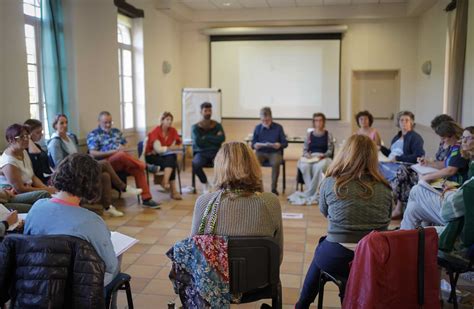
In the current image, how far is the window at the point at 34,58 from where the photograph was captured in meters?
5.54

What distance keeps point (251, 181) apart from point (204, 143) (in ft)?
13.9

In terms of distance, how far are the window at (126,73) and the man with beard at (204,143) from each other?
1.99m

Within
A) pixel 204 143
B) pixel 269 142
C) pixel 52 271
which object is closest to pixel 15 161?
pixel 52 271

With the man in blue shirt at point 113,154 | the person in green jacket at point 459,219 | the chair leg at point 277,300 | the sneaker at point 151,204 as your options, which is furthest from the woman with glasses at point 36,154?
the person in green jacket at point 459,219

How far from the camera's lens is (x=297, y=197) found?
20.0 ft

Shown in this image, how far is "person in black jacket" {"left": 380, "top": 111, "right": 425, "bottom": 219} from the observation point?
16.8 feet

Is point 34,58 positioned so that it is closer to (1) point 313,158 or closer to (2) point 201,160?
(2) point 201,160

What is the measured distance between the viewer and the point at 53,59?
5.83 m

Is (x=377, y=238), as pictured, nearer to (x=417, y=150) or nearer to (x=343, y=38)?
(x=417, y=150)

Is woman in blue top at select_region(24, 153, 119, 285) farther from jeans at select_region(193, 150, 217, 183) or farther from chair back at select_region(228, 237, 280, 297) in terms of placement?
jeans at select_region(193, 150, 217, 183)

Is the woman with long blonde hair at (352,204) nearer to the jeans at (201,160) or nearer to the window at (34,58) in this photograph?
the jeans at (201,160)

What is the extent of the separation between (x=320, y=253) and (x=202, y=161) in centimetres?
408

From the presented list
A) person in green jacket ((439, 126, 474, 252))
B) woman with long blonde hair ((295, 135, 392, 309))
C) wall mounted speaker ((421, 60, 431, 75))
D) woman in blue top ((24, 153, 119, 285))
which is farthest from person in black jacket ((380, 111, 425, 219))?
woman in blue top ((24, 153, 119, 285))

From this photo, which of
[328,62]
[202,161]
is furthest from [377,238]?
[328,62]
